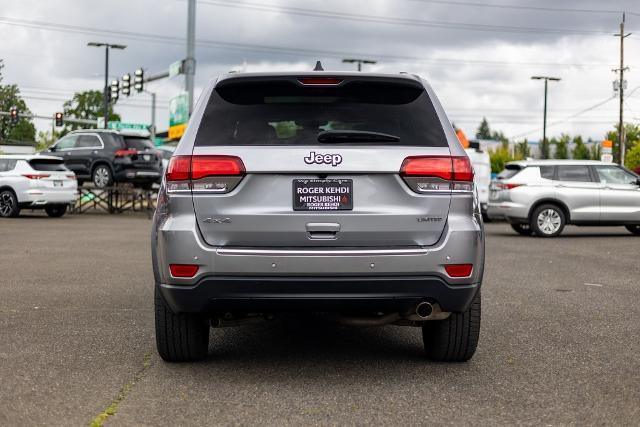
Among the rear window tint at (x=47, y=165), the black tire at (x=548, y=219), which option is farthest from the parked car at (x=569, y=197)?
the rear window tint at (x=47, y=165)

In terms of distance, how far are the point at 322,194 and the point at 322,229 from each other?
0.66 ft

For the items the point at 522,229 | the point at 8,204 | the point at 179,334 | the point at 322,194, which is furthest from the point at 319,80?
the point at 8,204

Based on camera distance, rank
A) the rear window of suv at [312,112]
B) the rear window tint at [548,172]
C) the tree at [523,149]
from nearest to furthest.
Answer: the rear window of suv at [312,112], the rear window tint at [548,172], the tree at [523,149]

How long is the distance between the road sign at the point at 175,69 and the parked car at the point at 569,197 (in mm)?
15571

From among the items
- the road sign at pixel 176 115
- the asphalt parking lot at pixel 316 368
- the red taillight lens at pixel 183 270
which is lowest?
the asphalt parking lot at pixel 316 368

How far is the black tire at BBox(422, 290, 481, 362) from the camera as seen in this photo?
19.6ft

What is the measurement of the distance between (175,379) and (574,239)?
1564 centimetres

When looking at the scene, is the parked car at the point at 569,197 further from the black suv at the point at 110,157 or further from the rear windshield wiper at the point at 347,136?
the rear windshield wiper at the point at 347,136

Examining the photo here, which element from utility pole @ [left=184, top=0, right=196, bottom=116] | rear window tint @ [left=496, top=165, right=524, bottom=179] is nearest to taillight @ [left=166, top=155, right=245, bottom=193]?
rear window tint @ [left=496, top=165, right=524, bottom=179]

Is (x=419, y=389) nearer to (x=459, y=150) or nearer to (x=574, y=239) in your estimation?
(x=459, y=150)

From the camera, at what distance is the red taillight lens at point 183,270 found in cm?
536

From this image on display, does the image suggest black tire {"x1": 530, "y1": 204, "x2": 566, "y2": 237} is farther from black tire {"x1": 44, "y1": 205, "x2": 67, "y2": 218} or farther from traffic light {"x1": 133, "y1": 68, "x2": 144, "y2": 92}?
traffic light {"x1": 133, "y1": 68, "x2": 144, "y2": 92}

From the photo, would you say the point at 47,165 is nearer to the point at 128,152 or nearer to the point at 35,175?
the point at 35,175

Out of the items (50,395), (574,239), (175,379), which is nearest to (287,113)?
(175,379)
